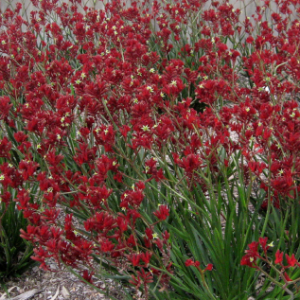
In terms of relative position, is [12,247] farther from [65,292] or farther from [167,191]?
[167,191]

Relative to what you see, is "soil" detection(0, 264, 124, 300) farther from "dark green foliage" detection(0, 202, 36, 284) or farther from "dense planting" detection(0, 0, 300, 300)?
"dense planting" detection(0, 0, 300, 300)

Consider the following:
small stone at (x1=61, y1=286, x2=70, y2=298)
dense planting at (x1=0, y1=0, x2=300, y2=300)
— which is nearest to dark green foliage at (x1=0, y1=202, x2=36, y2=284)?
small stone at (x1=61, y1=286, x2=70, y2=298)

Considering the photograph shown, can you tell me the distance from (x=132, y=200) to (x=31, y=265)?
118 cm

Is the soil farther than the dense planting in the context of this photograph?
Yes

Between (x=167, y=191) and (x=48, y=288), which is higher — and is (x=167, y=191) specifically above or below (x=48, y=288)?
above

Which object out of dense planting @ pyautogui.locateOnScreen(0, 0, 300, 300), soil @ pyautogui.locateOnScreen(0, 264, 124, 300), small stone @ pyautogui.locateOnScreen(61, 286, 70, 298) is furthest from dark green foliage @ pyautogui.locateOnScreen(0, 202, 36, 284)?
dense planting @ pyautogui.locateOnScreen(0, 0, 300, 300)

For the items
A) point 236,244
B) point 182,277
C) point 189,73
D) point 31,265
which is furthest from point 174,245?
point 189,73

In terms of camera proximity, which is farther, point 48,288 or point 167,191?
point 48,288

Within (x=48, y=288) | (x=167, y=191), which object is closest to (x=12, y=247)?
(x=48, y=288)

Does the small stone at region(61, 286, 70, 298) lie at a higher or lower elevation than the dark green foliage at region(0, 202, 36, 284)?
lower

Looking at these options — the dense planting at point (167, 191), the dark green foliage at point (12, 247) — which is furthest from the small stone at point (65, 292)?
the dense planting at point (167, 191)

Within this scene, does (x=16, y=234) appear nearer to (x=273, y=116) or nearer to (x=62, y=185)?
(x=62, y=185)

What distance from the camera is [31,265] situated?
2.49m

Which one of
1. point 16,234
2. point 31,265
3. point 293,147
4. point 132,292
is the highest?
point 293,147
